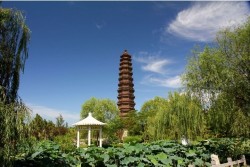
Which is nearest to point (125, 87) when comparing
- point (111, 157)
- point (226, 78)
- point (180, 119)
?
point (180, 119)

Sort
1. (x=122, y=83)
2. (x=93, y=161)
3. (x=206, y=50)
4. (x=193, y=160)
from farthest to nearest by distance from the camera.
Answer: (x=122, y=83) < (x=206, y=50) < (x=193, y=160) < (x=93, y=161)

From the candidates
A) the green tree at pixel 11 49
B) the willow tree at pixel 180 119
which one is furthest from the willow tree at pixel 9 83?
the willow tree at pixel 180 119

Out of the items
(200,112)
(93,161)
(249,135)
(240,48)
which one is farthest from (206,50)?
(93,161)

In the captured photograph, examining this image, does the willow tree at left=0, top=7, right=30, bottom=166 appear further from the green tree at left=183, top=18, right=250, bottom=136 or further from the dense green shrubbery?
the green tree at left=183, top=18, right=250, bottom=136

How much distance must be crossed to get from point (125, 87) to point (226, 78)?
5655 cm

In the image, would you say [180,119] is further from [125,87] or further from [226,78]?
[125,87]

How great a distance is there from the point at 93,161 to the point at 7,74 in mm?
4363

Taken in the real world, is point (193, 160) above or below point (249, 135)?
below

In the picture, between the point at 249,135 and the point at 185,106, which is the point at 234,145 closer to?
the point at 249,135

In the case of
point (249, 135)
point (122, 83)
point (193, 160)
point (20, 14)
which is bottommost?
point (193, 160)

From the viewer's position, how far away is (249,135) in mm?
17828

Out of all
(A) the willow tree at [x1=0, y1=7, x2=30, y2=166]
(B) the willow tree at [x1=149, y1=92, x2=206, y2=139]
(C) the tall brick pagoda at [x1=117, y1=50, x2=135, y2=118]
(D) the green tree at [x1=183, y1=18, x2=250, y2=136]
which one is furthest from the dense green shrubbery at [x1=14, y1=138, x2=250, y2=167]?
(C) the tall brick pagoda at [x1=117, y1=50, x2=135, y2=118]

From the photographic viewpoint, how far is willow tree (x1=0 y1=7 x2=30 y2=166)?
6703mm

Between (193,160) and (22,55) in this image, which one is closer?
(22,55)
